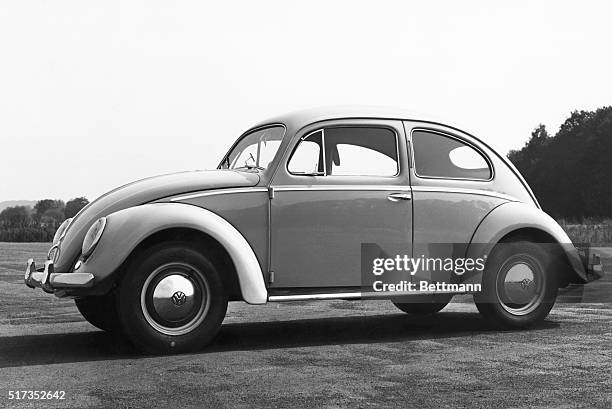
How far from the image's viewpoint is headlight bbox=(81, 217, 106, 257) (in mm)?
6422

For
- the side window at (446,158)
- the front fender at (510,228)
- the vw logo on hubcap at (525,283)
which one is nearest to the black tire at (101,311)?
the side window at (446,158)

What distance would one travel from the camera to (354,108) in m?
7.70

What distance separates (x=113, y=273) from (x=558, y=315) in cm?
500

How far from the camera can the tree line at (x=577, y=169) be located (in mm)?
67812

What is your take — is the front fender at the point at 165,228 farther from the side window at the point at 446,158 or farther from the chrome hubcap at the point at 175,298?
the side window at the point at 446,158

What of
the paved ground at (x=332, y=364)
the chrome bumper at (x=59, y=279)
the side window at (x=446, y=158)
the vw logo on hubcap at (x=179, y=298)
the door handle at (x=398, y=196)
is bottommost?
the paved ground at (x=332, y=364)

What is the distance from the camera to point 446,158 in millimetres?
7848

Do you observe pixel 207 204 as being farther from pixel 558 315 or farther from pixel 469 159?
pixel 558 315

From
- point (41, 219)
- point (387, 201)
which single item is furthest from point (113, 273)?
point (41, 219)

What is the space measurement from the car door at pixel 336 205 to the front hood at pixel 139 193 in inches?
15.5

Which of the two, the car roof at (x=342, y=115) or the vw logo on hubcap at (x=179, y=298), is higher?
the car roof at (x=342, y=115)

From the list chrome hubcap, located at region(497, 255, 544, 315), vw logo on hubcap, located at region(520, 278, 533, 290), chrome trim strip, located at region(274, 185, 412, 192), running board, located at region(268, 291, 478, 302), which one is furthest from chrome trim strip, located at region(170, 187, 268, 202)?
vw logo on hubcap, located at region(520, 278, 533, 290)

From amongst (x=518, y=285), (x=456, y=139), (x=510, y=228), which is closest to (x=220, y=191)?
(x=456, y=139)

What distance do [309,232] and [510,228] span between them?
78.3 inches
